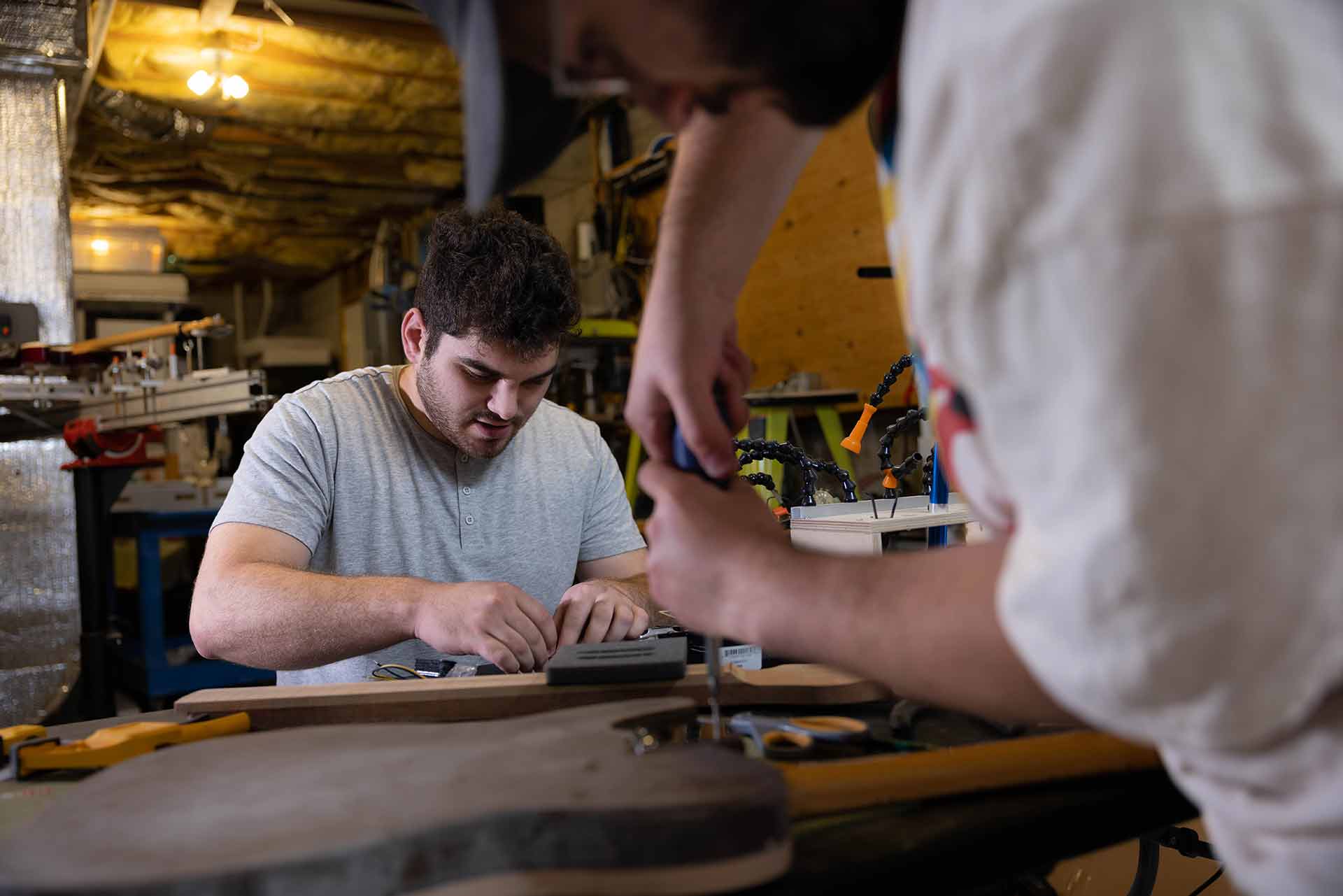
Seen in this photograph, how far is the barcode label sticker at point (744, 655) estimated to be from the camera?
131 cm

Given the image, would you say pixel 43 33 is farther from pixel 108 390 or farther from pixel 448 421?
pixel 448 421

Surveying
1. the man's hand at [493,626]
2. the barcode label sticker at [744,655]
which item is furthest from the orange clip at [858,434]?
the man's hand at [493,626]

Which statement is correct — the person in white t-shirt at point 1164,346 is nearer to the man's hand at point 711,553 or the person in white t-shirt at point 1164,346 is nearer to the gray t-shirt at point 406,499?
the man's hand at point 711,553

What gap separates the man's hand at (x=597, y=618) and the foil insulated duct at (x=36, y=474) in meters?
2.82

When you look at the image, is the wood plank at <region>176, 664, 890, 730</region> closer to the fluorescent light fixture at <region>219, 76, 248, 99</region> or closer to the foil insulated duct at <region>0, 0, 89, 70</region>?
the foil insulated duct at <region>0, 0, 89, 70</region>

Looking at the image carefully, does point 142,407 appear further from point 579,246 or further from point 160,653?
point 579,246

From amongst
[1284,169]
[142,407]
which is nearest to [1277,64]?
[1284,169]

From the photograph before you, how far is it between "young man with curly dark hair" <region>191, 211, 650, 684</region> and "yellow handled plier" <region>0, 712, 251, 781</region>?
49 cm

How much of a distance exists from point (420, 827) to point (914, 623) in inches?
11.5

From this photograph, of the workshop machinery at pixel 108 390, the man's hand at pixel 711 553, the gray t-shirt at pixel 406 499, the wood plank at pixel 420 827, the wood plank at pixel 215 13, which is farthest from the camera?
the wood plank at pixel 215 13

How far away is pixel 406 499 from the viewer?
182 cm

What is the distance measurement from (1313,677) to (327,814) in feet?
1.61

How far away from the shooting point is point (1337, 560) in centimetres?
37

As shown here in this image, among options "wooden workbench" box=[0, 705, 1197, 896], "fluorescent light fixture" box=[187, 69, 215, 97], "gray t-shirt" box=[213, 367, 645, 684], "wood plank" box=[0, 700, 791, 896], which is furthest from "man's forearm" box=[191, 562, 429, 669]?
"fluorescent light fixture" box=[187, 69, 215, 97]
